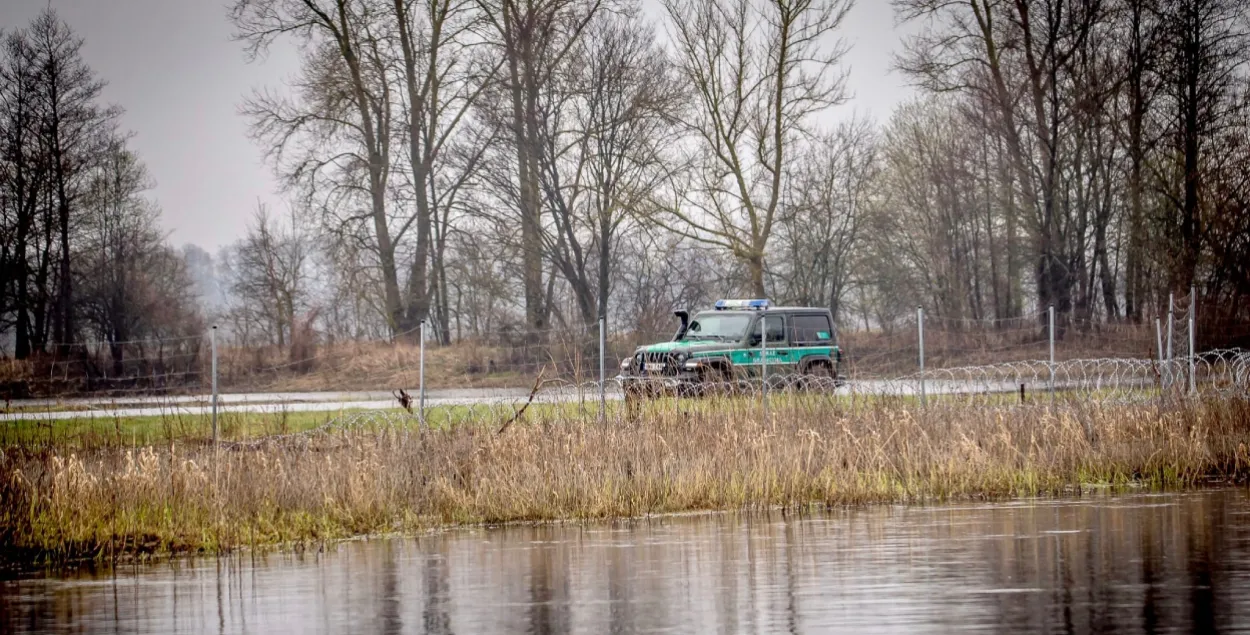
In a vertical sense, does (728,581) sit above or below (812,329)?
below

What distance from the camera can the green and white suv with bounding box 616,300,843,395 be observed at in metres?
25.2

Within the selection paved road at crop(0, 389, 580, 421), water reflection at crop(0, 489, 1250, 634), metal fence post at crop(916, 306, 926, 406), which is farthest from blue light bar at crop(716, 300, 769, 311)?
water reflection at crop(0, 489, 1250, 634)

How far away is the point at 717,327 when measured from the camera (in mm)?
26828

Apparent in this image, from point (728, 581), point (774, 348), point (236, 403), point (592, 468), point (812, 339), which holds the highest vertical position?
point (812, 339)

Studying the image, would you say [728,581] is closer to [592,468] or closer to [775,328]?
[592,468]

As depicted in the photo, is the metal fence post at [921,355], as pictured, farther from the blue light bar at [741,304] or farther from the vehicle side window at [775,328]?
the blue light bar at [741,304]

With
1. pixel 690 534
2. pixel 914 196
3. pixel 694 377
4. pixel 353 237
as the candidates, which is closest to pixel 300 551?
pixel 690 534

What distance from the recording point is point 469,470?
14508 mm

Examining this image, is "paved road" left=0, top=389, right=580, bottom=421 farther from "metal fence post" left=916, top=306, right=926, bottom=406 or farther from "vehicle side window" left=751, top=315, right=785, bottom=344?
"vehicle side window" left=751, top=315, right=785, bottom=344

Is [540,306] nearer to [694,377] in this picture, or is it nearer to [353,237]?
[353,237]

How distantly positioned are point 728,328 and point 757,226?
48.5 feet

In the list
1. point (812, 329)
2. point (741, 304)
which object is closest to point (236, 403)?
point (741, 304)

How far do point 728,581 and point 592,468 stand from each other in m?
4.64

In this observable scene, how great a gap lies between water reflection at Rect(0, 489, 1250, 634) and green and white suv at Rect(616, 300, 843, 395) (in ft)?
38.0
